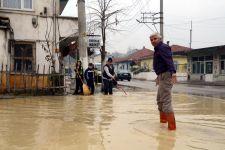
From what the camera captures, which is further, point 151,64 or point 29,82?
point 151,64

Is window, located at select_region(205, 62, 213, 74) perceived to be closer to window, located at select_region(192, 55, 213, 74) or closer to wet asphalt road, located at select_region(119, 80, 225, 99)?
window, located at select_region(192, 55, 213, 74)

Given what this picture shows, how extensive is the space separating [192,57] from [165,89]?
46.0m

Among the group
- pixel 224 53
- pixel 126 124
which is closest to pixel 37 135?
pixel 126 124

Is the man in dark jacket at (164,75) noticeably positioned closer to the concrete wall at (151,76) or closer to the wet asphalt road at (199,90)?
the wet asphalt road at (199,90)

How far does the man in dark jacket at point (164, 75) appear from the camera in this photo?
27.8ft

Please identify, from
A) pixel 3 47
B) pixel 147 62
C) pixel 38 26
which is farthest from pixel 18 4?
pixel 147 62

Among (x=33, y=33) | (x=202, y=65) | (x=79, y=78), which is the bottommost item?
(x=79, y=78)

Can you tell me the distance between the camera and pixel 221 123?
9578 mm

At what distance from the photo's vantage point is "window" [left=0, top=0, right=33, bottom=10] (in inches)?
770

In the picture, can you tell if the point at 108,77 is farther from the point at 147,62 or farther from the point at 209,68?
the point at 147,62

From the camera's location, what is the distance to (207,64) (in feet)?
163

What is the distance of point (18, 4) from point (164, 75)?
12.6m

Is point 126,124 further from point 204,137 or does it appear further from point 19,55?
point 19,55

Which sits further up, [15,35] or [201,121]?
[15,35]
